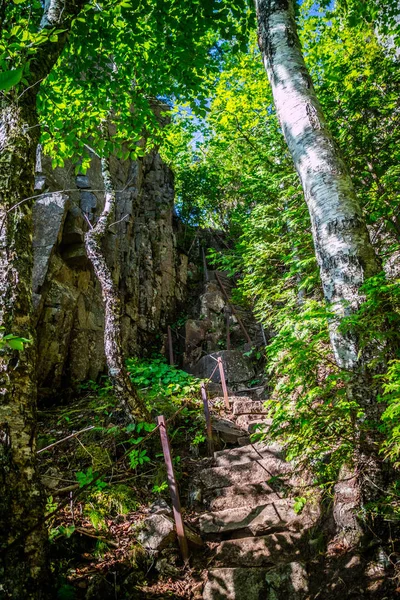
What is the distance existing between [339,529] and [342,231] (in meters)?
2.25

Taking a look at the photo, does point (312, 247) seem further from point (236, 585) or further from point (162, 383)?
point (162, 383)

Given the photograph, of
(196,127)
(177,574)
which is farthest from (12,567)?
(196,127)

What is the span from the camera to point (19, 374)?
1954 millimetres

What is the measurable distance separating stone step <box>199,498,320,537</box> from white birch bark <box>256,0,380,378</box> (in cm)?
227

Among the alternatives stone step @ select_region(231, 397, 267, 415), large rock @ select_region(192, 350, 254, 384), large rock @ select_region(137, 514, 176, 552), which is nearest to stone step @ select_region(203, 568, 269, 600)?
large rock @ select_region(137, 514, 176, 552)

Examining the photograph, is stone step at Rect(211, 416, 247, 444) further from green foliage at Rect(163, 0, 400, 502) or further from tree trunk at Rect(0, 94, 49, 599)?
tree trunk at Rect(0, 94, 49, 599)

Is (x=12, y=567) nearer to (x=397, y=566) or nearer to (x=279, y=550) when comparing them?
(x=397, y=566)

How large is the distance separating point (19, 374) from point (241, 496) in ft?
11.9

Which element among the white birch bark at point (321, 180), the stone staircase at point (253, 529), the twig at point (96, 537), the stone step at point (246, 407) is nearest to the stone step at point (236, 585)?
the stone staircase at point (253, 529)

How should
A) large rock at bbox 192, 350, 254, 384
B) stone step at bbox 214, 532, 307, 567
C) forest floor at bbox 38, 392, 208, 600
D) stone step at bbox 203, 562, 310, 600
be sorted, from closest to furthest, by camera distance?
1. stone step at bbox 203, 562, 310, 600
2. forest floor at bbox 38, 392, 208, 600
3. stone step at bbox 214, 532, 307, 567
4. large rock at bbox 192, 350, 254, 384

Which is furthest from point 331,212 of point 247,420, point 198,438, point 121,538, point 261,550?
point 247,420

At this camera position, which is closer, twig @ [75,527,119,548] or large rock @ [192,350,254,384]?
twig @ [75,527,119,548]

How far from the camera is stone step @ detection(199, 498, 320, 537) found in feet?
11.5

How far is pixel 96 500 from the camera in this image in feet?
12.2
